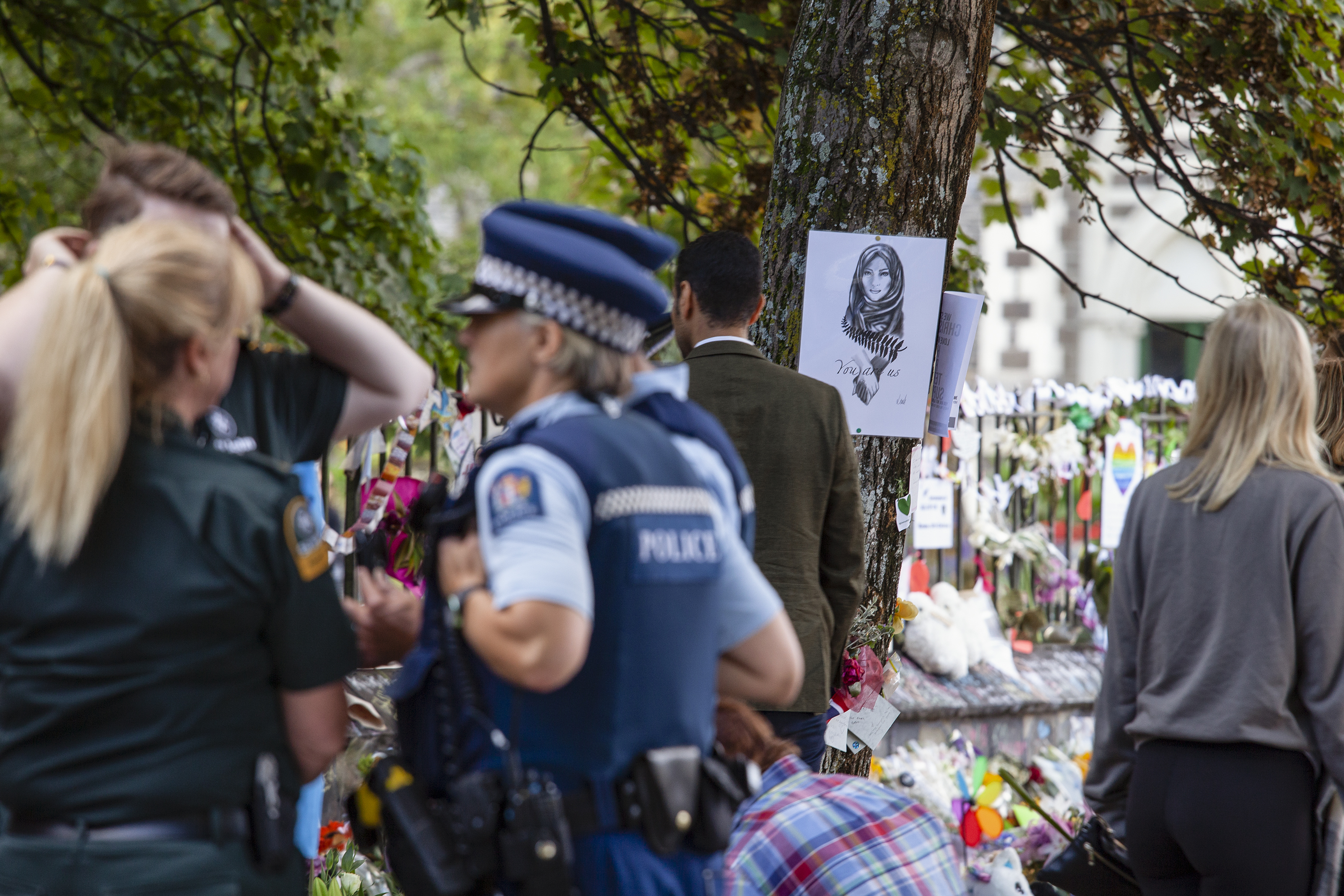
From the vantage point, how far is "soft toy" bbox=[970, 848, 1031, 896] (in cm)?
410

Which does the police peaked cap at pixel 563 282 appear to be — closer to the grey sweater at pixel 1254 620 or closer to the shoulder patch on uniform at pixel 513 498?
the shoulder patch on uniform at pixel 513 498

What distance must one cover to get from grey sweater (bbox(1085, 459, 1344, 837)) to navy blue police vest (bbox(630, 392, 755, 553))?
4.05 feet

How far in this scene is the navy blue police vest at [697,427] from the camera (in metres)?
1.95

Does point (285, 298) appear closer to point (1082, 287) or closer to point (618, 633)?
point (618, 633)

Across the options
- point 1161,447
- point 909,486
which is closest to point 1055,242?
point 1161,447

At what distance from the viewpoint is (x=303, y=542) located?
1.76 metres

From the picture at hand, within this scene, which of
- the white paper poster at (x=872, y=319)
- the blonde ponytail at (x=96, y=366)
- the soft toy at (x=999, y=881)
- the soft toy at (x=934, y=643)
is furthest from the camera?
the soft toy at (x=934, y=643)

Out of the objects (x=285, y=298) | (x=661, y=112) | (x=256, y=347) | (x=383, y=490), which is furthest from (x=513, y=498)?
(x=661, y=112)

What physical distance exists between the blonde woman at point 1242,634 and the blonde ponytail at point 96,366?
2.08m

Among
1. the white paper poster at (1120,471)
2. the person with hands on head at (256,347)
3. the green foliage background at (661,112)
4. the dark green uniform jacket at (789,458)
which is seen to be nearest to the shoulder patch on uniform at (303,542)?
the person with hands on head at (256,347)

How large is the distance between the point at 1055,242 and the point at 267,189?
10.9 m

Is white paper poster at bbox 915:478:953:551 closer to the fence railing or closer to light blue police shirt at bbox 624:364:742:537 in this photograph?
the fence railing

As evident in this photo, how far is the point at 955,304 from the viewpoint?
12.3 ft

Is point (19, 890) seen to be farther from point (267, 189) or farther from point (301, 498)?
point (267, 189)
